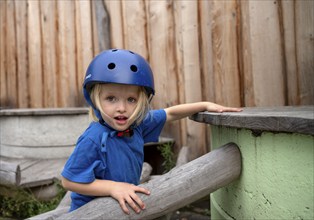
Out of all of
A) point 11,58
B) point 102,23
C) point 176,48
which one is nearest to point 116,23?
point 102,23

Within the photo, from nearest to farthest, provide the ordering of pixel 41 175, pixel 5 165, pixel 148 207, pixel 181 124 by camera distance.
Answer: pixel 148 207, pixel 5 165, pixel 41 175, pixel 181 124

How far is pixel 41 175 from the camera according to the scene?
3352 mm

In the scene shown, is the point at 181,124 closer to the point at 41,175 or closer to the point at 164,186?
the point at 41,175

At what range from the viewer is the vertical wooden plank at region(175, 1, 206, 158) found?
344cm

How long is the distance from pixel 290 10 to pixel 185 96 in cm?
130

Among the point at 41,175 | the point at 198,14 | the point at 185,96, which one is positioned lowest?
the point at 41,175

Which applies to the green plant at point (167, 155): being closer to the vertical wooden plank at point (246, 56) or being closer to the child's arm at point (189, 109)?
the vertical wooden plank at point (246, 56)

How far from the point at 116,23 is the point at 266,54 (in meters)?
2.00

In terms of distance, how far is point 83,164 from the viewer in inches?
62.0

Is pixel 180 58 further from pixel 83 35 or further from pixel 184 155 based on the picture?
pixel 83 35

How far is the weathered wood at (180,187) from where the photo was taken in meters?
1.41

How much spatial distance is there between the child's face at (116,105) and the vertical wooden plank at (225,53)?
1.55 m

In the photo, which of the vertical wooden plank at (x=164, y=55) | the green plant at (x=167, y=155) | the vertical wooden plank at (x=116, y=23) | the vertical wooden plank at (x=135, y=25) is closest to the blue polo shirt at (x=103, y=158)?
the green plant at (x=167, y=155)

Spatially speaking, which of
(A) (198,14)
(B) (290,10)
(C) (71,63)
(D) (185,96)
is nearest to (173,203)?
(B) (290,10)
